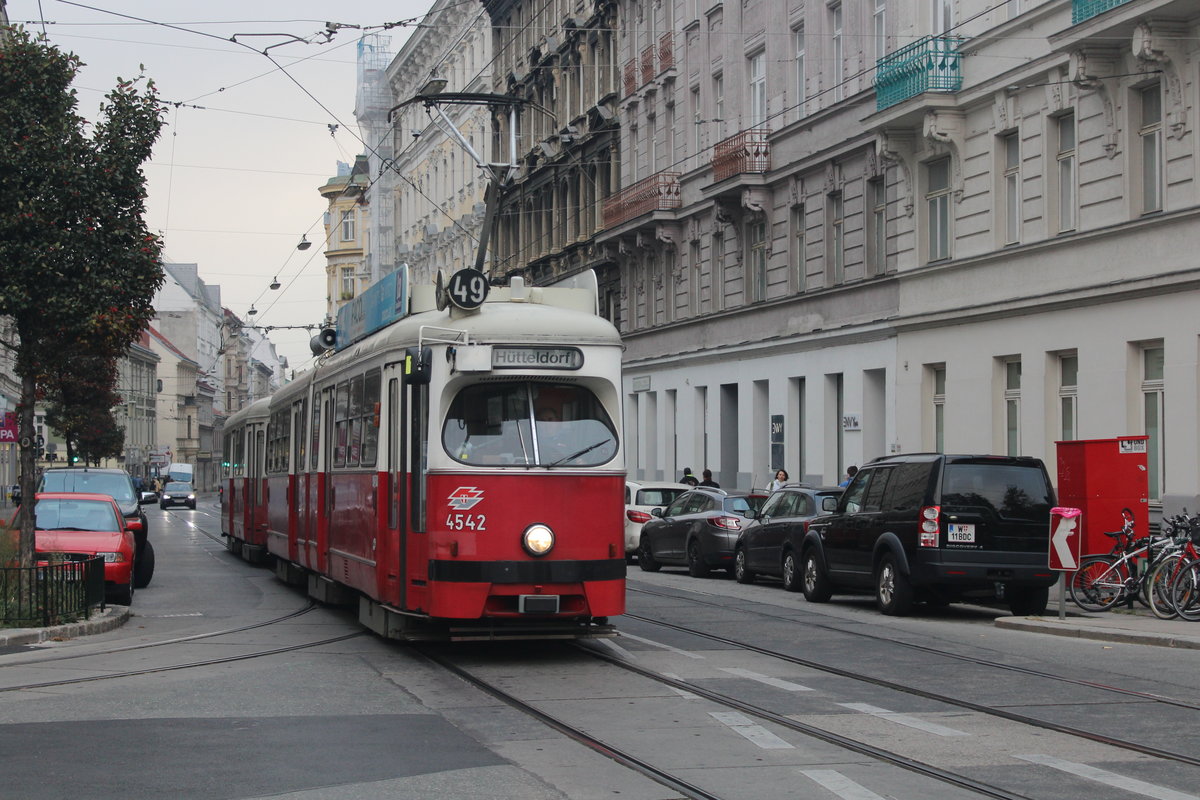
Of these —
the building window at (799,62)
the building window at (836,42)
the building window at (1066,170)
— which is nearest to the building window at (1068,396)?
the building window at (1066,170)

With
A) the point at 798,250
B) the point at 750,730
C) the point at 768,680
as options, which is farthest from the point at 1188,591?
the point at 798,250

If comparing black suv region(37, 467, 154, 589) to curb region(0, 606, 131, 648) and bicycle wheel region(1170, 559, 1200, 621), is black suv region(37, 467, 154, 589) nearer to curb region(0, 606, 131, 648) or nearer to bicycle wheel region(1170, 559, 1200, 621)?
curb region(0, 606, 131, 648)

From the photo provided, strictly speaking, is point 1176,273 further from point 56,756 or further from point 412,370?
point 56,756

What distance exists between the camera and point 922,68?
3042cm

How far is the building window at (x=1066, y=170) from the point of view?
26688 mm

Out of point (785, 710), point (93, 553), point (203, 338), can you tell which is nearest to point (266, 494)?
point (93, 553)

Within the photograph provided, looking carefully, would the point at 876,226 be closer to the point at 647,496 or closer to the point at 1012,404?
the point at 1012,404

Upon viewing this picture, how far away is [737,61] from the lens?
4106 centimetres

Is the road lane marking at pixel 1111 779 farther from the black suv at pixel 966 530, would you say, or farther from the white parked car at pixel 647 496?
the white parked car at pixel 647 496

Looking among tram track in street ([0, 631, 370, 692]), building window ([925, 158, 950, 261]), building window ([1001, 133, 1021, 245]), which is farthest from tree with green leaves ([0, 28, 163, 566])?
building window ([925, 158, 950, 261])

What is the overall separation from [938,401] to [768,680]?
2003 centimetres

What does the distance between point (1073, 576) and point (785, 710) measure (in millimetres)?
9533

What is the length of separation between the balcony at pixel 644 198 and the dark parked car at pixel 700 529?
1780cm

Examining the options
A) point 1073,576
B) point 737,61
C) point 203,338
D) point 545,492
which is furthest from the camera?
point 203,338
